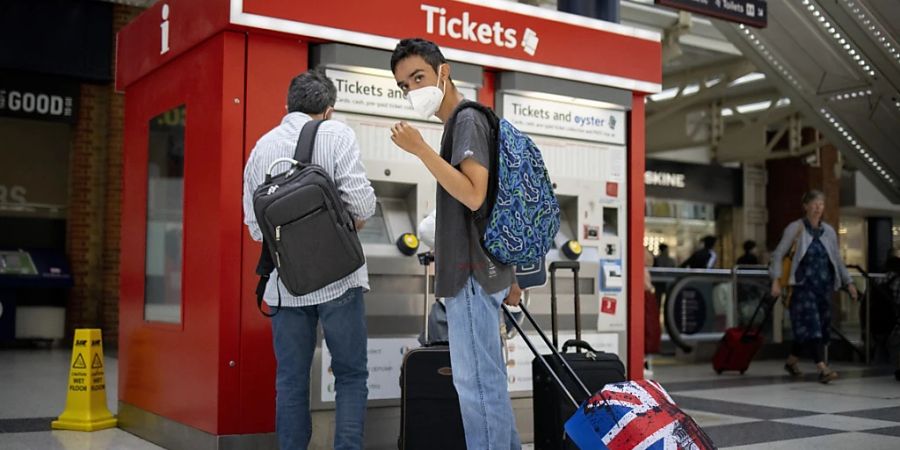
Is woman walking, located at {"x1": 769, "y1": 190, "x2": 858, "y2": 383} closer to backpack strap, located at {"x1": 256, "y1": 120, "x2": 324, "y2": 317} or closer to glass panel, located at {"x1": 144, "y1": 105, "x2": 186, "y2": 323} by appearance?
glass panel, located at {"x1": 144, "y1": 105, "x2": 186, "y2": 323}

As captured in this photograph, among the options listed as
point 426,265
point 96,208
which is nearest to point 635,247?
point 426,265

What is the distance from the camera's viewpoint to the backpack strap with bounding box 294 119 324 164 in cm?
356

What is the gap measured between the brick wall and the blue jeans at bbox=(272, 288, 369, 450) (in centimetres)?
860

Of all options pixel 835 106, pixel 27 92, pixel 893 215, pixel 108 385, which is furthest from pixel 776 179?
pixel 108 385

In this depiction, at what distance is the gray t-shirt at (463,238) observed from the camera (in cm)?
280

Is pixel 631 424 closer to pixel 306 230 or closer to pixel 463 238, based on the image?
pixel 463 238

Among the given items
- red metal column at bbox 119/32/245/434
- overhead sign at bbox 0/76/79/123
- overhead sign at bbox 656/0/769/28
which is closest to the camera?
red metal column at bbox 119/32/245/434

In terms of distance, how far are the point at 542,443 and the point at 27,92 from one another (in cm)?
944

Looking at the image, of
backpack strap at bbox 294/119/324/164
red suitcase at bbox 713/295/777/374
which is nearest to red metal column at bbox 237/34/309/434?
backpack strap at bbox 294/119/324/164

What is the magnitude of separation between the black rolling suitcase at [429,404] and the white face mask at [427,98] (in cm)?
124

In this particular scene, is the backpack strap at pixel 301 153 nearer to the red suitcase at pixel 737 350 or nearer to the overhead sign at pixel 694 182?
the red suitcase at pixel 737 350

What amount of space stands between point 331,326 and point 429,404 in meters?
0.58

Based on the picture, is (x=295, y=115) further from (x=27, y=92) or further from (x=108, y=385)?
(x=27, y=92)

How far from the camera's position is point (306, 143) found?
3.58 m
